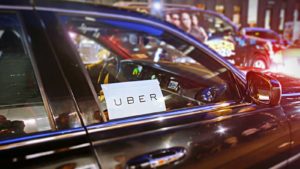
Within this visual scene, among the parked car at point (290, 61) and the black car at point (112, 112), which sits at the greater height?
the parked car at point (290, 61)

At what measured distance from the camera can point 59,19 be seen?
5.26ft

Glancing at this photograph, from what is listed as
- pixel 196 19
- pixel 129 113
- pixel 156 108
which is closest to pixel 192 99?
pixel 156 108

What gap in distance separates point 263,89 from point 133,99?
0.85 meters

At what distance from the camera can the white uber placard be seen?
1646 mm

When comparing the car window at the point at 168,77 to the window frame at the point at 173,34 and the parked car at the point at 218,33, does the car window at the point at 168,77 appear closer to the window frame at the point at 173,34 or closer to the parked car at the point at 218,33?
the window frame at the point at 173,34

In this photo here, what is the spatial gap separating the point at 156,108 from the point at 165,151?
30 centimetres

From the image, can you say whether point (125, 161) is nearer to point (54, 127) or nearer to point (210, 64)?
point (54, 127)

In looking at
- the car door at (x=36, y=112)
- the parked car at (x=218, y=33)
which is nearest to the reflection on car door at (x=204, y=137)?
the car door at (x=36, y=112)

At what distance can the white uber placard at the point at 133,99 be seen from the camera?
1.65 metres

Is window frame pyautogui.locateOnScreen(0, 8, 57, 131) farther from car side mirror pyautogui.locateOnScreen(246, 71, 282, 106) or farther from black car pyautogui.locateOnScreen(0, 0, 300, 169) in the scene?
car side mirror pyautogui.locateOnScreen(246, 71, 282, 106)

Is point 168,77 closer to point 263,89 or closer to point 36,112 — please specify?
point 263,89

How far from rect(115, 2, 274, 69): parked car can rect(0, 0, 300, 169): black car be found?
718 cm

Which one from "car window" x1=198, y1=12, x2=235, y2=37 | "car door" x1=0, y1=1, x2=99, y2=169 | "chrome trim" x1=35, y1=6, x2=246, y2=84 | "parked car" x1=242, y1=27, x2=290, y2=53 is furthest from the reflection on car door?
A: "parked car" x1=242, y1=27, x2=290, y2=53

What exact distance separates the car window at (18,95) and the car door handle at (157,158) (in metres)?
0.41
